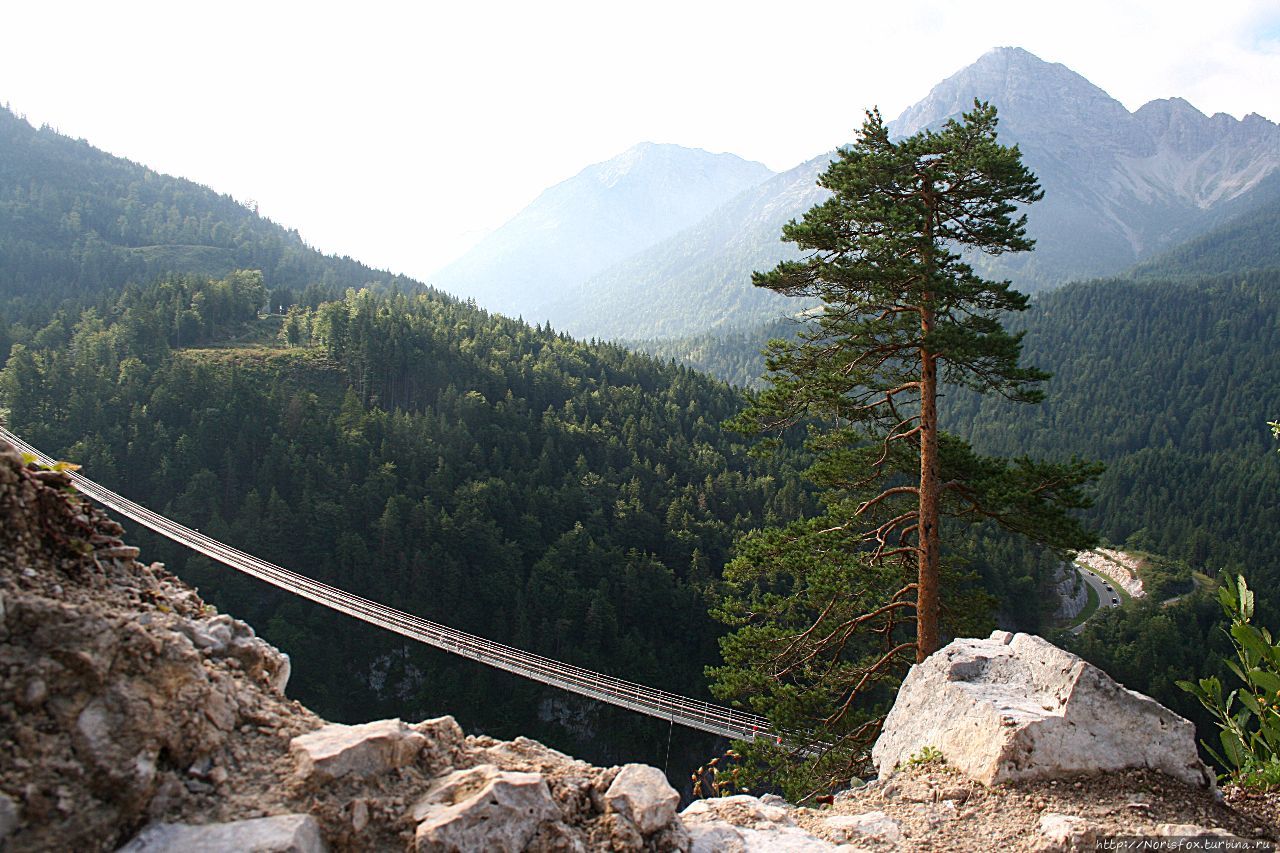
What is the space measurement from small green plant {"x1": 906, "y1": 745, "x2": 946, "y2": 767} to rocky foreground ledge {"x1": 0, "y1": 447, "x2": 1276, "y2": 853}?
179 mm

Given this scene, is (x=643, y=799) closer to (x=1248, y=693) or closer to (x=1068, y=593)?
(x=1248, y=693)

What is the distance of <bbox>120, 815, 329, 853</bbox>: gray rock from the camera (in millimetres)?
3239

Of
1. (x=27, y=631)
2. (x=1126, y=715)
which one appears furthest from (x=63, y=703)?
(x=1126, y=715)

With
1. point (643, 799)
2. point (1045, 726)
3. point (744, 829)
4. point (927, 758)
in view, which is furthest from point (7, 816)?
point (1045, 726)

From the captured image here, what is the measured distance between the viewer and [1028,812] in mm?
5195

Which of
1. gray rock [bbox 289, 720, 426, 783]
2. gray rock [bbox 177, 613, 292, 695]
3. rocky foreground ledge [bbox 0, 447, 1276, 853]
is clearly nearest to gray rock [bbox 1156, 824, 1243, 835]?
rocky foreground ledge [bbox 0, 447, 1276, 853]

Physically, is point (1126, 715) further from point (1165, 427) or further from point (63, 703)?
point (1165, 427)

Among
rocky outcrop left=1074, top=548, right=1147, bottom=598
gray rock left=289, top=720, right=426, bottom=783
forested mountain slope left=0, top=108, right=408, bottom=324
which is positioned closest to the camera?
gray rock left=289, top=720, right=426, bottom=783

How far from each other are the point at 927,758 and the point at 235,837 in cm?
529

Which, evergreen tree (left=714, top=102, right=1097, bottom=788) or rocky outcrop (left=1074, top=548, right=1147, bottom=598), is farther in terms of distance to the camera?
rocky outcrop (left=1074, top=548, right=1147, bottom=598)

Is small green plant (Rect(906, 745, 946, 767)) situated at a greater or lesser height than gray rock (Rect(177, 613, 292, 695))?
lesser

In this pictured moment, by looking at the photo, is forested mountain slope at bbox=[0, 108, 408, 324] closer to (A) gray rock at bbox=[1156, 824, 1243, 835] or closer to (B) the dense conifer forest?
(B) the dense conifer forest

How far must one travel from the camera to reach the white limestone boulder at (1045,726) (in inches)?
218

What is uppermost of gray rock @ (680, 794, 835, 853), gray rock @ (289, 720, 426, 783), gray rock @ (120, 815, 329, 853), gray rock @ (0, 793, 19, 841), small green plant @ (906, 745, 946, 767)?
gray rock @ (0, 793, 19, 841)
